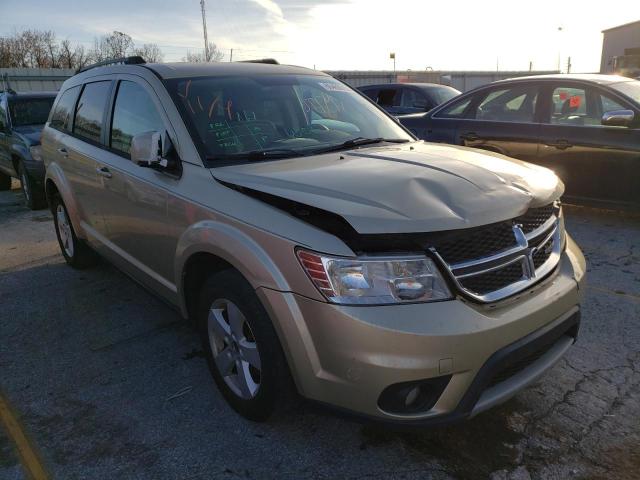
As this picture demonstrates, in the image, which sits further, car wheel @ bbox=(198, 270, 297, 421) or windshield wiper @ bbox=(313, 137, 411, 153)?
windshield wiper @ bbox=(313, 137, 411, 153)

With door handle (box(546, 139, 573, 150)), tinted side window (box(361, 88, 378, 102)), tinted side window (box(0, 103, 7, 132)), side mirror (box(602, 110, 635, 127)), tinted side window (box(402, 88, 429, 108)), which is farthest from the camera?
tinted side window (box(361, 88, 378, 102))

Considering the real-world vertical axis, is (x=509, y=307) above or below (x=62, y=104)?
below

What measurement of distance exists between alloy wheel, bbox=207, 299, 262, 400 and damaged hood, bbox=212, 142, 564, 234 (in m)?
0.64

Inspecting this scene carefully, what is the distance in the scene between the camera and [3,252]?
6004mm

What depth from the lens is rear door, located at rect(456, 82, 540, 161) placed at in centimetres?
622

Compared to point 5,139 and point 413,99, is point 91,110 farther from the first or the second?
point 413,99

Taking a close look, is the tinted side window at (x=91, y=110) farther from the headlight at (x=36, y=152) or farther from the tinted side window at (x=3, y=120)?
the tinted side window at (x=3, y=120)

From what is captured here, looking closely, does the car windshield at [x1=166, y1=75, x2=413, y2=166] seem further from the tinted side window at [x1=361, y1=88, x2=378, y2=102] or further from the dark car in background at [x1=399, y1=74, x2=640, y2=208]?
the tinted side window at [x1=361, y1=88, x2=378, y2=102]

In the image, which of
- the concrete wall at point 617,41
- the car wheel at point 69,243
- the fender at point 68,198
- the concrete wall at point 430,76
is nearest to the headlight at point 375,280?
the fender at point 68,198

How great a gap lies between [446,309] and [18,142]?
28.0ft

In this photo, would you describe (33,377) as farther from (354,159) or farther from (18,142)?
(18,142)

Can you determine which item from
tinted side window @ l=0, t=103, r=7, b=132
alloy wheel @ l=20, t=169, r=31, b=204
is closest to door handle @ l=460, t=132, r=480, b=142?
alloy wheel @ l=20, t=169, r=31, b=204

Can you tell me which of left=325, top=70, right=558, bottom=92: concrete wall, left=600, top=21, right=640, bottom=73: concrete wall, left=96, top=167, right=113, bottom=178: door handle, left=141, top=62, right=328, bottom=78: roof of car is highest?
left=600, top=21, right=640, bottom=73: concrete wall

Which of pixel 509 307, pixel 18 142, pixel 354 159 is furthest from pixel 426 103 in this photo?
pixel 509 307
